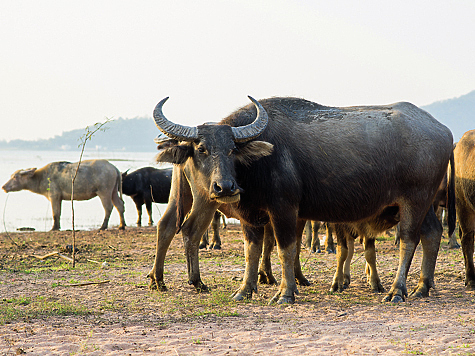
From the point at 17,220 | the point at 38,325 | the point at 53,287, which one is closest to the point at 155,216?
the point at 17,220

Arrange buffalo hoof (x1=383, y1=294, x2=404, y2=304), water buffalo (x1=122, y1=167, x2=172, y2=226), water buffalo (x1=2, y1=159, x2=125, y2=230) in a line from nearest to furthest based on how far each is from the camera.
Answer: buffalo hoof (x1=383, y1=294, x2=404, y2=304)
water buffalo (x1=2, y1=159, x2=125, y2=230)
water buffalo (x1=122, y1=167, x2=172, y2=226)

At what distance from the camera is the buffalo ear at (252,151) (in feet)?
21.9

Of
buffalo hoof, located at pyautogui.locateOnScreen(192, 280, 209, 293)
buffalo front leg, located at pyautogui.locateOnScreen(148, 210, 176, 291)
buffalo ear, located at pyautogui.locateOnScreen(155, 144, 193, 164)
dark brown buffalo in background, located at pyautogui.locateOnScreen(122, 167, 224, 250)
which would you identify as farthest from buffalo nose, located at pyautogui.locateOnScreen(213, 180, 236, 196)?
dark brown buffalo in background, located at pyautogui.locateOnScreen(122, 167, 224, 250)

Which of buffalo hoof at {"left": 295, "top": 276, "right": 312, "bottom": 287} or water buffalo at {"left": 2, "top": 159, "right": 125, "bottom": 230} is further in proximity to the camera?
water buffalo at {"left": 2, "top": 159, "right": 125, "bottom": 230}

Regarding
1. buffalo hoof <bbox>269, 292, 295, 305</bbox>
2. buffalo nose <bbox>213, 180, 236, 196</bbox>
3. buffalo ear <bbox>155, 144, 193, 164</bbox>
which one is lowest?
buffalo hoof <bbox>269, 292, 295, 305</bbox>

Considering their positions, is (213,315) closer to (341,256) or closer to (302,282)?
(302,282)

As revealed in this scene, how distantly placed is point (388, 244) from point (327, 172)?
6.77m

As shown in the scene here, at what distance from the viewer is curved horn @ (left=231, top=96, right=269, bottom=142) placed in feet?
22.0

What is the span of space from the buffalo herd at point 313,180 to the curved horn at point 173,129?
0.5 inches

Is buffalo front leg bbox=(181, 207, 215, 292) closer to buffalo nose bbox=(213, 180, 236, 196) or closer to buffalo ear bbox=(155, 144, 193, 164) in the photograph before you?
buffalo ear bbox=(155, 144, 193, 164)

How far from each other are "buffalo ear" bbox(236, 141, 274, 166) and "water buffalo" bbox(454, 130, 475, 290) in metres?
3.29

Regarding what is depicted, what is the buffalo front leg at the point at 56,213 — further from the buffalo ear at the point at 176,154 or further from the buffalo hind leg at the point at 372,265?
the buffalo hind leg at the point at 372,265

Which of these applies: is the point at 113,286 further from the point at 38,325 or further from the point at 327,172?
the point at 327,172

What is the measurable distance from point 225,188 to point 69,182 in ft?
43.9
